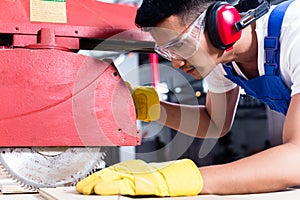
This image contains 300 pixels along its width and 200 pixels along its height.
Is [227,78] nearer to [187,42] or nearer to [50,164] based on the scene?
[187,42]

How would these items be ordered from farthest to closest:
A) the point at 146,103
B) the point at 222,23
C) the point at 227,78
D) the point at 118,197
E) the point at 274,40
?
1. the point at 227,78
2. the point at 146,103
3. the point at 274,40
4. the point at 222,23
5. the point at 118,197

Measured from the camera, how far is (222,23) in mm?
1367

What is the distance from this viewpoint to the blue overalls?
1.49m

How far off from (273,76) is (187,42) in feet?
1.07

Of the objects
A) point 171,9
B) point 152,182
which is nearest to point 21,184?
point 152,182

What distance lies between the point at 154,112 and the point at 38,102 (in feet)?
1.45

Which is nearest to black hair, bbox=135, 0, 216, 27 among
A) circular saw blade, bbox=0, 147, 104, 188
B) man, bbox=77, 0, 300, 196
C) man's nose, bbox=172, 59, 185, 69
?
man, bbox=77, 0, 300, 196

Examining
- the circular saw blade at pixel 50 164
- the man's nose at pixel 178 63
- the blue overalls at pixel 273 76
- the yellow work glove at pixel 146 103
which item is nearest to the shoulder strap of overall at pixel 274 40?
the blue overalls at pixel 273 76

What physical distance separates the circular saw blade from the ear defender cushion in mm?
506

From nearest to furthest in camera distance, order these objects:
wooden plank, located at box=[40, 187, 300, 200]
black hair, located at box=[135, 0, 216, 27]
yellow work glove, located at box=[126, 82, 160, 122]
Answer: wooden plank, located at box=[40, 187, 300, 200]
black hair, located at box=[135, 0, 216, 27]
yellow work glove, located at box=[126, 82, 160, 122]

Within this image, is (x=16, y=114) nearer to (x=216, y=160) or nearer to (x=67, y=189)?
(x=67, y=189)

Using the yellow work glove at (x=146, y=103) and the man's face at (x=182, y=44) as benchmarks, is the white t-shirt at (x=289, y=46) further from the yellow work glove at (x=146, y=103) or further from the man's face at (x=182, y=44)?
the yellow work glove at (x=146, y=103)

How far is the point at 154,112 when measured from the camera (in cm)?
162

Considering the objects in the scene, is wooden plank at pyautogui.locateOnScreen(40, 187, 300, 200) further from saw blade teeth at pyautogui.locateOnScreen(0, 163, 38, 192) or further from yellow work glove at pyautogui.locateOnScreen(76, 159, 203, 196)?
saw blade teeth at pyautogui.locateOnScreen(0, 163, 38, 192)
